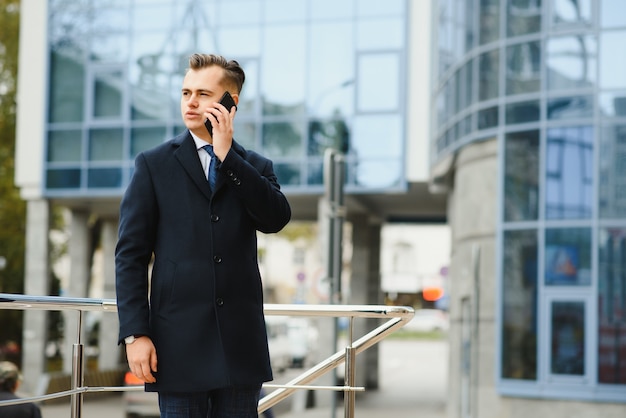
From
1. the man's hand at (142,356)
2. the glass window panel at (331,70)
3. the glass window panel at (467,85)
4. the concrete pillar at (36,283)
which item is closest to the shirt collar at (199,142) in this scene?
the man's hand at (142,356)

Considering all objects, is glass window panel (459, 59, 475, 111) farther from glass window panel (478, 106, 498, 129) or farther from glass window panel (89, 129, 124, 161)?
glass window panel (89, 129, 124, 161)

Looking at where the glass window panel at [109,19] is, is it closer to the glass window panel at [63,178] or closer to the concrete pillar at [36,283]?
the glass window panel at [63,178]

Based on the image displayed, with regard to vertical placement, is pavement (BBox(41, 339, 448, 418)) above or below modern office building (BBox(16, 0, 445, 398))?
below

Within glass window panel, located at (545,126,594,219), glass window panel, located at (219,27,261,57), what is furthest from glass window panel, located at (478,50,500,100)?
glass window panel, located at (219,27,261,57)

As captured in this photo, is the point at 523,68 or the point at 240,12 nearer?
the point at 523,68

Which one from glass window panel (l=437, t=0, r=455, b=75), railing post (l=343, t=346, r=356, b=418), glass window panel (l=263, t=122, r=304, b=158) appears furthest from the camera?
glass window panel (l=263, t=122, r=304, b=158)

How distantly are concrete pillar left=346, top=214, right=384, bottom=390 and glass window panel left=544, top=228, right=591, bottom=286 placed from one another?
13.5 m

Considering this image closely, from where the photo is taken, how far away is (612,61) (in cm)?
1717

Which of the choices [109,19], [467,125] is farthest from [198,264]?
[109,19]

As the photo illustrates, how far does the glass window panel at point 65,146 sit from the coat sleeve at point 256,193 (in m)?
25.8

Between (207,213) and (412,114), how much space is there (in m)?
22.9

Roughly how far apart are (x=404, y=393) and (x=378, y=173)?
23.6 feet

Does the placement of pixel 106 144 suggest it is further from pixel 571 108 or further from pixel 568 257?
pixel 568 257

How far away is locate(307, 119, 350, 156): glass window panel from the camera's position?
1044 inches
